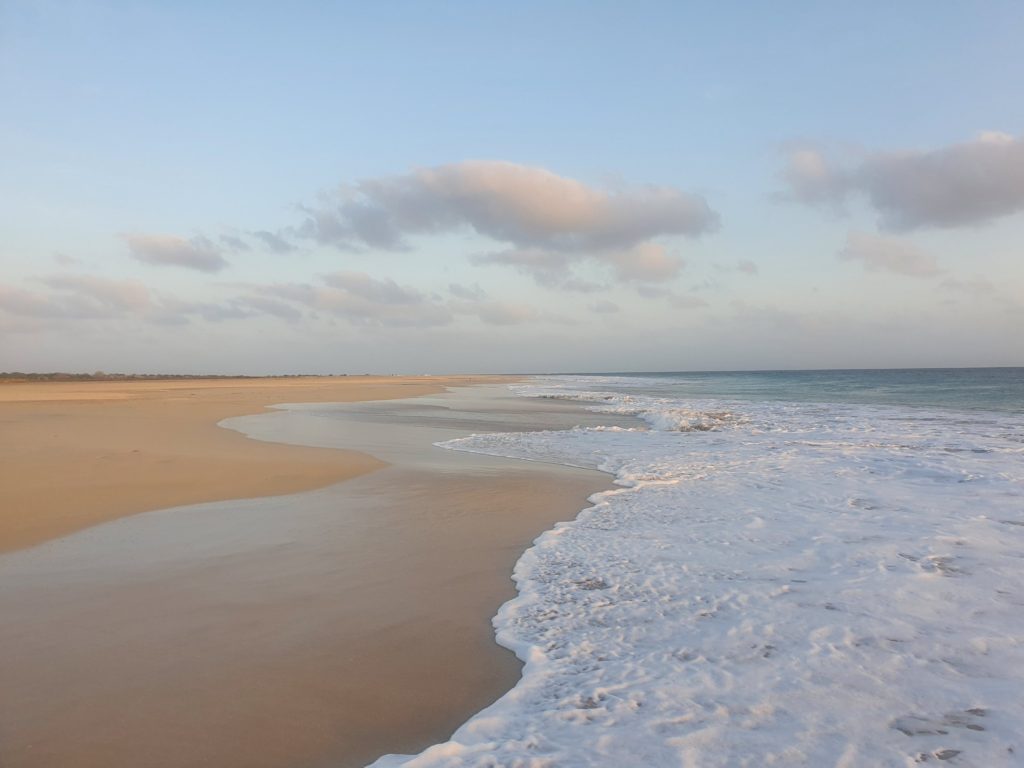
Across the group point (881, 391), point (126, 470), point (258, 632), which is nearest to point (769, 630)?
point (258, 632)

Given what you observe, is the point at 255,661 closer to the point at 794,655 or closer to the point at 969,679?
the point at 794,655

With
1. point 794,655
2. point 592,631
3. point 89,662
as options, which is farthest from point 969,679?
point 89,662

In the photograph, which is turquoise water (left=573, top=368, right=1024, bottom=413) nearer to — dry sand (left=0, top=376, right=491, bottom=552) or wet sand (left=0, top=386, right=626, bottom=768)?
dry sand (left=0, top=376, right=491, bottom=552)

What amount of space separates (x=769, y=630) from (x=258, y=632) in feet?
12.5

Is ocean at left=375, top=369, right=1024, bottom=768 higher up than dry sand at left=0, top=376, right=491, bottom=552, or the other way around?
dry sand at left=0, top=376, right=491, bottom=552

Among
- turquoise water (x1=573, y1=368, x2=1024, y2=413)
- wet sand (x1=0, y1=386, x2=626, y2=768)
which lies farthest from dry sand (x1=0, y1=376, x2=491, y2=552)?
turquoise water (x1=573, y1=368, x2=1024, y2=413)

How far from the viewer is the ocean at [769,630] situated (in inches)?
134

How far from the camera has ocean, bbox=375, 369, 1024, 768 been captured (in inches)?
134

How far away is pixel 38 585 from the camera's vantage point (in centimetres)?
550

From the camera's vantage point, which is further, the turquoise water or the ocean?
the turquoise water

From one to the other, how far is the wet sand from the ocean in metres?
0.39

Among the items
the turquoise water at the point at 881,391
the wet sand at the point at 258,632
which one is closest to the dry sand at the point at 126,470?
the wet sand at the point at 258,632

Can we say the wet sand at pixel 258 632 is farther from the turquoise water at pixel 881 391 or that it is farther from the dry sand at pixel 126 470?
the turquoise water at pixel 881 391

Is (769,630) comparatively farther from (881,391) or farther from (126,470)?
(881,391)
